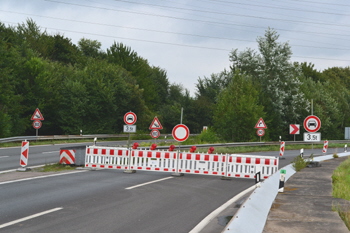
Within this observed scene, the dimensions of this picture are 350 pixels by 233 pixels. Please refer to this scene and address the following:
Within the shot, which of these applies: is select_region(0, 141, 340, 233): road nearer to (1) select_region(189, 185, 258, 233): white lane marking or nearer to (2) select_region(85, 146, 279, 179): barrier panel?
(1) select_region(189, 185, 258, 233): white lane marking

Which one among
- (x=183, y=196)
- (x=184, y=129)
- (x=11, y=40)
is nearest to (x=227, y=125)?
(x=11, y=40)

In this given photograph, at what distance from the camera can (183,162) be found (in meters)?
17.1

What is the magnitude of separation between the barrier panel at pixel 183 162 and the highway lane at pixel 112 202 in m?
Result: 0.66

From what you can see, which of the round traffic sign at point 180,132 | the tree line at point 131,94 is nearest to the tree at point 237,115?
the tree line at point 131,94

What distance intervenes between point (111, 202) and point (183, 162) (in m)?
6.82

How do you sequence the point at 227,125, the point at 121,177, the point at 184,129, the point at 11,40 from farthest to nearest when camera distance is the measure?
1. the point at 11,40
2. the point at 227,125
3. the point at 184,129
4. the point at 121,177

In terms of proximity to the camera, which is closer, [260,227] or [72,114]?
[260,227]

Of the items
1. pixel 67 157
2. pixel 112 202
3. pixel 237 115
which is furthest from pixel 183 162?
pixel 237 115

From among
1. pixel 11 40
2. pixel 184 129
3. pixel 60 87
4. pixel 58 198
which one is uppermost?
pixel 11 40

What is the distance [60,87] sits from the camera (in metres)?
51.7

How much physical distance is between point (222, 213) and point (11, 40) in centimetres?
5165

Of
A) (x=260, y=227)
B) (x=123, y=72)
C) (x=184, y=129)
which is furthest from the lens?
(x=123, y=72)

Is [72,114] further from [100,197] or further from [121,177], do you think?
[100,197]

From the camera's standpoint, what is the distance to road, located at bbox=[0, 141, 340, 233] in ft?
26.6
